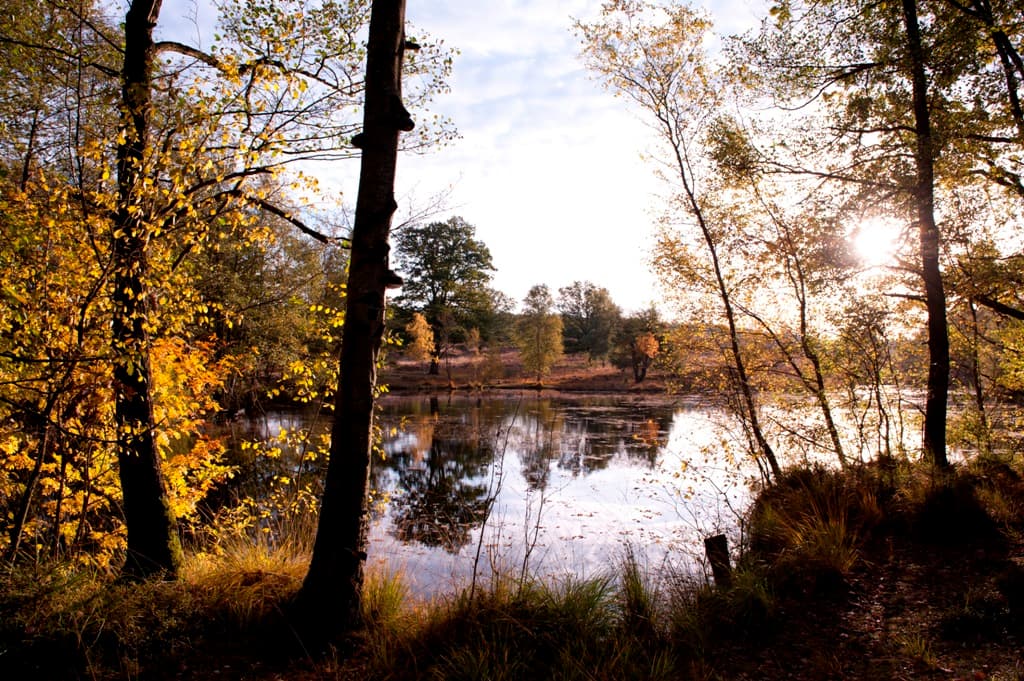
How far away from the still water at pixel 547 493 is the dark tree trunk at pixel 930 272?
8.73ft

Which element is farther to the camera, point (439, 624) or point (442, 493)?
point (442, 493)

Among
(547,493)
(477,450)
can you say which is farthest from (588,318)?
(547,493)

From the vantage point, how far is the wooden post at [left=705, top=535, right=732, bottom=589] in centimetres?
486

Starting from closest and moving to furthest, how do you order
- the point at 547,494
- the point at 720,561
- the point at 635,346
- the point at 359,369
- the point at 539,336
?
the point at 359,369 → the point at 720,561 → the point at 547,494 → the point at 635,346 → the point at 539,336

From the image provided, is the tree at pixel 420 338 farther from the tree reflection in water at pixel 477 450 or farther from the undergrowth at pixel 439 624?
the undergrowth at pixel 439 624

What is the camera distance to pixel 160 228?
12.9 feet

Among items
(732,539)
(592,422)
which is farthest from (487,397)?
(732,539)

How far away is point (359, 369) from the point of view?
356 cm

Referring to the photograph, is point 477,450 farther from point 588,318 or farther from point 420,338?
point 588,318

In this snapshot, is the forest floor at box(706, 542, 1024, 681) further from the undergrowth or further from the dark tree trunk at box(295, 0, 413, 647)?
the dark tree trunk at box(295, 0, 413, 647)

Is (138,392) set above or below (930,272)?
below

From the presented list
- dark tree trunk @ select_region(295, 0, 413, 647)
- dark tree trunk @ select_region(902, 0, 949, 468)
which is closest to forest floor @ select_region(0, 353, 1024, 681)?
dark tree trunk @ select_region(295, 0, 413, 647)

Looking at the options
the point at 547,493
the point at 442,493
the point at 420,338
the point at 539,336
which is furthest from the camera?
the point at 539,336

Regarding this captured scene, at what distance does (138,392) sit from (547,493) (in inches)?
378
